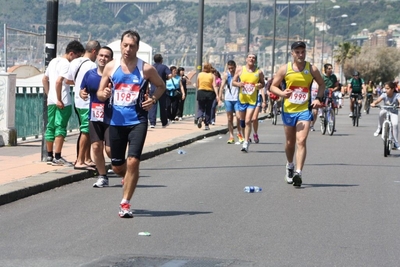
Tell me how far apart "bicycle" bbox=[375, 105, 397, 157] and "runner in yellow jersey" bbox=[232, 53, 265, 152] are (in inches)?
95.7

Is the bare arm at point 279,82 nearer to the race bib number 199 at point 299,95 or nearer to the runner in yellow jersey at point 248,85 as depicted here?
the race bib number 199 at point 299,95

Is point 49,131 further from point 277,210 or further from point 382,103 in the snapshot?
point 382,103

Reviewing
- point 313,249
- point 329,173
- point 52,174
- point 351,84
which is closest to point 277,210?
point 313,249

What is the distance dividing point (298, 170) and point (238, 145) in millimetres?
8704

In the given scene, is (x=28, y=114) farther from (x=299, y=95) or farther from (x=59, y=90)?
(x=299, y=95)

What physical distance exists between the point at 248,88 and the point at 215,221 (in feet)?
33.2

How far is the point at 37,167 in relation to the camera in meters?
15.5

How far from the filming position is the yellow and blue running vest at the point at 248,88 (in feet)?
69.4

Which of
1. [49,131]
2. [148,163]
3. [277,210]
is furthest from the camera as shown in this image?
[148,163]

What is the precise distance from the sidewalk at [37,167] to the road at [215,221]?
0.15m

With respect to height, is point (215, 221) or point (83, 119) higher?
point (83, 119)

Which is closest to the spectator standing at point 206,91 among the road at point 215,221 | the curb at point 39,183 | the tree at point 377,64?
the road at point 215,221

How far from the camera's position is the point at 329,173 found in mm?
16875

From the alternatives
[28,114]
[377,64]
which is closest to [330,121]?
[28,114]
